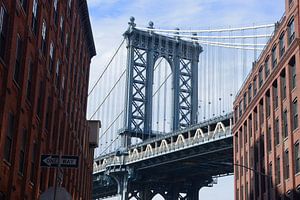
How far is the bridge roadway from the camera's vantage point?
95.9 metres

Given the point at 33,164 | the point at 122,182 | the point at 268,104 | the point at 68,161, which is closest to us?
the point at 68,161

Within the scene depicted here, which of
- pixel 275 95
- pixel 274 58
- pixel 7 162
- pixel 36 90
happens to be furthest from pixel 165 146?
pixel 7 162

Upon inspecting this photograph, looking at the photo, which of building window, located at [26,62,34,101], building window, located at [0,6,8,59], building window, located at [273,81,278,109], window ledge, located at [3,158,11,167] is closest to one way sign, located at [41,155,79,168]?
window ledge, located at [3,158,11,167]

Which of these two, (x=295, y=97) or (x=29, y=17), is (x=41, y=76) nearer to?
(x=29, y=17)

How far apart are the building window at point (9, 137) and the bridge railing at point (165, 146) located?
5976 cm

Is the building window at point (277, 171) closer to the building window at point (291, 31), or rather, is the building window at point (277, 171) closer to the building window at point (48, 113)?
the building window at point (291, 31)

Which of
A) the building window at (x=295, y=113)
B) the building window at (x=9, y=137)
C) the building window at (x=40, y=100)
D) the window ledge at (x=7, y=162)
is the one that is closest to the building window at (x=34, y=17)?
the building window at (x=40, y=100)

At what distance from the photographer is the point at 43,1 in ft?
124

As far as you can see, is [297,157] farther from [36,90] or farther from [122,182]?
[122,182]

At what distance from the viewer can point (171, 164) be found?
111438 mm

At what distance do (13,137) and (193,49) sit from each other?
99772 mm

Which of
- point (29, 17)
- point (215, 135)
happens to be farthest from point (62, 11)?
point (215, 135)

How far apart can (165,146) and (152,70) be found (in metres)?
23.2

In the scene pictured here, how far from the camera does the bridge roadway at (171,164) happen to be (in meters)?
95.9
